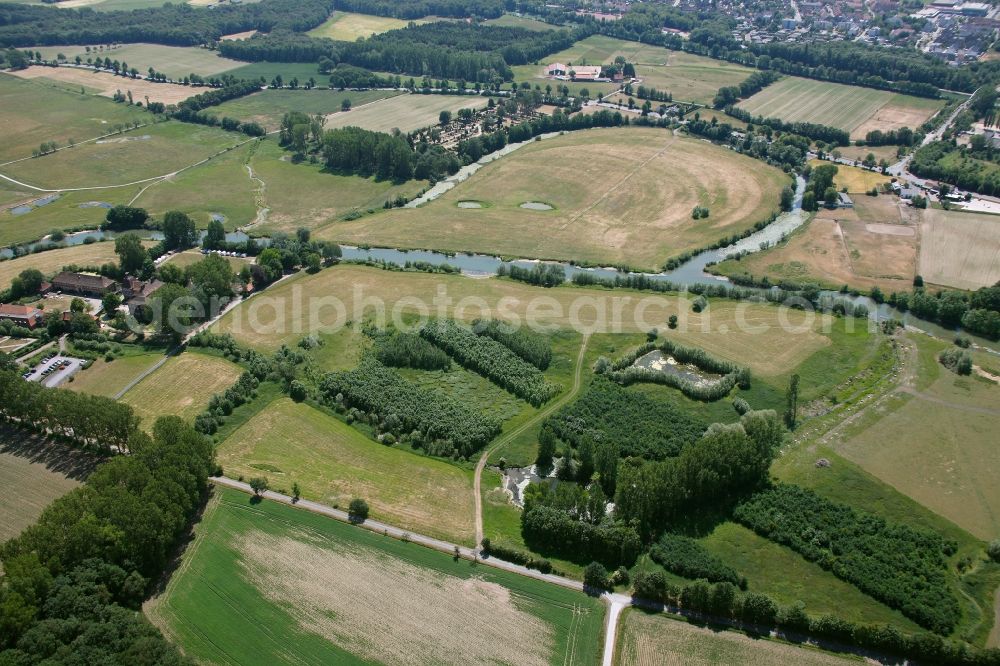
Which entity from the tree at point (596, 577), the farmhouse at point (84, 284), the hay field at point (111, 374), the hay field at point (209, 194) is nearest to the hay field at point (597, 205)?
the hay field at point (209, 194)

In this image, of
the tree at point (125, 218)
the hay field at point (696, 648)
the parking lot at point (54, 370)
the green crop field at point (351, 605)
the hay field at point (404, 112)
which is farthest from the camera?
the hay field at point (404, 112)

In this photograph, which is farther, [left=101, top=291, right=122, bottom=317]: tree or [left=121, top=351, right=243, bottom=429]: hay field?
[left=101, top=291, right=122, bottom=317]: tree

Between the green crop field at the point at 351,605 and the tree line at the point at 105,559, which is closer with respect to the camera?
the tree line at the point at 105,559

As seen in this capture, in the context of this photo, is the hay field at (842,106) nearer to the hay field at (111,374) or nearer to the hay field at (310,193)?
the hay field at (310,193)

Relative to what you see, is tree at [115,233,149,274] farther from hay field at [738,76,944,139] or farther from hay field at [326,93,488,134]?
hay field at [738,76,944,139]

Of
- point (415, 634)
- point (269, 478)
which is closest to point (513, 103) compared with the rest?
point (269, 478)

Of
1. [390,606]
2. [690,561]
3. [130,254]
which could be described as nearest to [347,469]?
[390,606]

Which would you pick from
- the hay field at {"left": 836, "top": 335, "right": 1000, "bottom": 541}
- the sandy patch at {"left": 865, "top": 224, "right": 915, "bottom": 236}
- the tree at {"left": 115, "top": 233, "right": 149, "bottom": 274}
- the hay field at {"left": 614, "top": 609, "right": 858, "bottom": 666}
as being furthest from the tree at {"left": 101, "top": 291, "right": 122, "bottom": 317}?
the sandy patch at {"left": 865, "top": 224, "right": 915, "bottom": 236}
